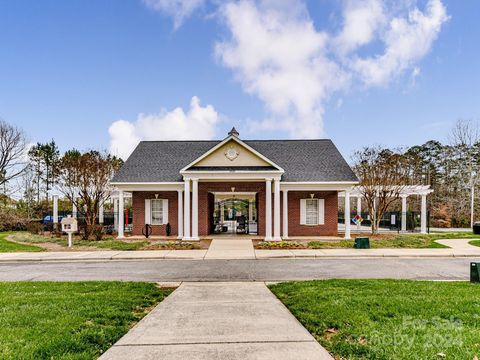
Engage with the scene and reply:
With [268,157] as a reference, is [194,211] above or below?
below

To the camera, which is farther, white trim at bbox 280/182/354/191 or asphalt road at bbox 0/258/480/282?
white trim at bbox 280/182/354/191

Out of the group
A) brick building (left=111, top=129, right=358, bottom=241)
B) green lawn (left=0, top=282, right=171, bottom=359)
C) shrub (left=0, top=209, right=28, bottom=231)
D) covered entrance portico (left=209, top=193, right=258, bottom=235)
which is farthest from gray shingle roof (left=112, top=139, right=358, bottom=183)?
green lawn (left=0, top=282, right=171, bottom=359)

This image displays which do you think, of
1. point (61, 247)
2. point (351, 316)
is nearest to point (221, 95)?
point (61, 247)

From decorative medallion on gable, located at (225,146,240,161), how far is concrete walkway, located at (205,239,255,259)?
495 cm

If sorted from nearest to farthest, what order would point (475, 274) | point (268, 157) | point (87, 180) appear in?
point (475, 274)
point (87, 180)
point (268, 157)

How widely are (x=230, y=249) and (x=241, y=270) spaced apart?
213 inches

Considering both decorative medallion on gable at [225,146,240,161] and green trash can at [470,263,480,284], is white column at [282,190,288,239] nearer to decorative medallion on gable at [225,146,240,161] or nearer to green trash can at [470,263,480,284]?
decorative medallion on gable at [225,146,240,161]

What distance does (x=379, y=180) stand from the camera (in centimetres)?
2452

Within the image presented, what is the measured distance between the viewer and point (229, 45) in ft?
64.3

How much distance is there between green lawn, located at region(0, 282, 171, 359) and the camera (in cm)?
466

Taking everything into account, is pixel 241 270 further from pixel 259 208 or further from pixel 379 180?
pixel 379 180

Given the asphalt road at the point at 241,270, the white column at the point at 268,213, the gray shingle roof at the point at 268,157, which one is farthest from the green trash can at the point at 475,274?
the gray shingle roof at the point at 268,157

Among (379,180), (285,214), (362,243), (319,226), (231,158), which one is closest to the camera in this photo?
(362,243)

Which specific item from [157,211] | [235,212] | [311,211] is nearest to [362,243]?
[311,211]
